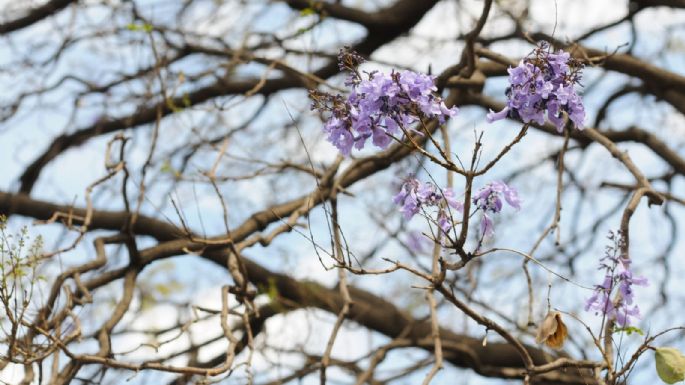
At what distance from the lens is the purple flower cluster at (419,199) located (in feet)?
8.42

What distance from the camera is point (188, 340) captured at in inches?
222

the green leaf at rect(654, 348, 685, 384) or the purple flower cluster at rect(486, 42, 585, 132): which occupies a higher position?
the purple flower cluster at rect(486, 42, 585, 132)

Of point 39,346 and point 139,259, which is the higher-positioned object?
point 139,259

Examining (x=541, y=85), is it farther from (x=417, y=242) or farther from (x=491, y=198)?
(x=417, y=242)

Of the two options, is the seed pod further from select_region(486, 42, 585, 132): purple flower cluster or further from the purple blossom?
the purple blossom

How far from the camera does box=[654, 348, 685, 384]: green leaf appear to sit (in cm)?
262

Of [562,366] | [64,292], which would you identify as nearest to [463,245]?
[562,366]

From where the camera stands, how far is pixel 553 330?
2.74m

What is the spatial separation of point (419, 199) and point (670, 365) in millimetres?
818

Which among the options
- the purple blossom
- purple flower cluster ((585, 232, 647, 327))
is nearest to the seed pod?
purple flower cluster ((585, 232, 647, 327))

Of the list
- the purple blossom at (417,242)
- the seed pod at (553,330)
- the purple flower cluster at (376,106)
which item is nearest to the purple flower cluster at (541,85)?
the purple flower cluster at (376,106)

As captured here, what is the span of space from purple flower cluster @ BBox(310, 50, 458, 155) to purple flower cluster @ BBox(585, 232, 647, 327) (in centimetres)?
91

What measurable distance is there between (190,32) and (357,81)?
3947 mm

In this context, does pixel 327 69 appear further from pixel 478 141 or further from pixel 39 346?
pixel 478 141
